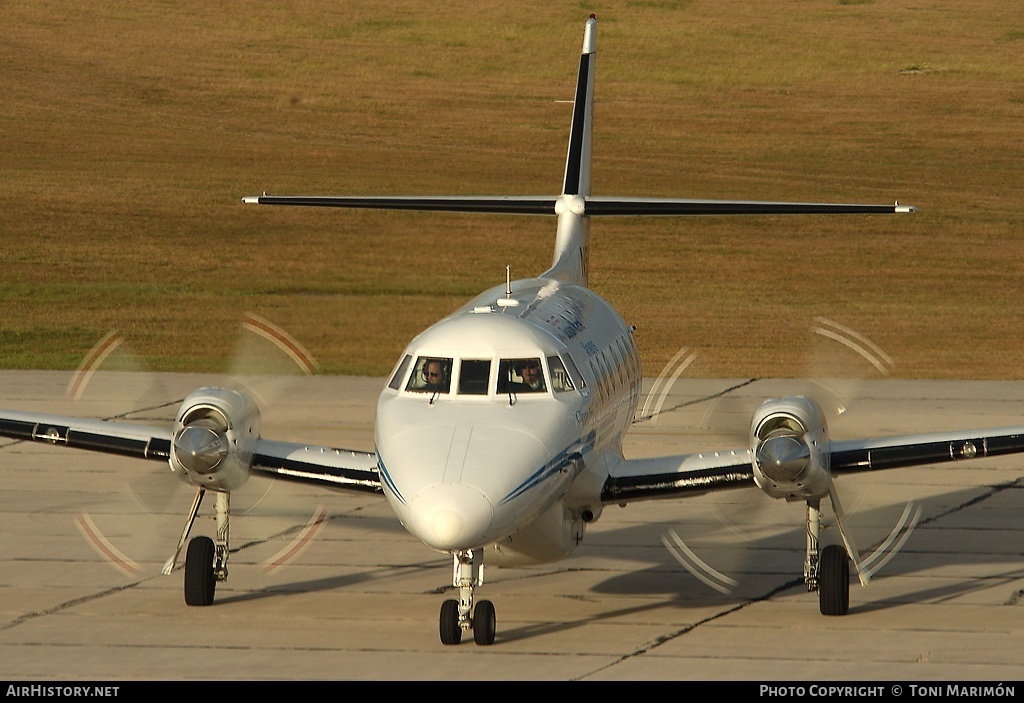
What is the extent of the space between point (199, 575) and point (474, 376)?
3.62 m

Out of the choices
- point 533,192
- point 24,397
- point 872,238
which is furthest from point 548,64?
point 24,397

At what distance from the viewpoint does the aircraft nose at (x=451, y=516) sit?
12758mm

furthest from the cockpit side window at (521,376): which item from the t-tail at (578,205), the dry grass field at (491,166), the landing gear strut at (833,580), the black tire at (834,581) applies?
the dry grass field at (491,166)

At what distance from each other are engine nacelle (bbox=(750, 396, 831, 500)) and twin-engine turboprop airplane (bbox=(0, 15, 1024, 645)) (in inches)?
0.5

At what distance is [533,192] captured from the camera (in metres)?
61.7

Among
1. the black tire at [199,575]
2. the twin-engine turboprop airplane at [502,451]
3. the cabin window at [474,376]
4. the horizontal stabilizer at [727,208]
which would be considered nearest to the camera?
the twin-engine turboprop airplane at [502,451]

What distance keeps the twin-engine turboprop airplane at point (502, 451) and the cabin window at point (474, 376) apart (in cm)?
1

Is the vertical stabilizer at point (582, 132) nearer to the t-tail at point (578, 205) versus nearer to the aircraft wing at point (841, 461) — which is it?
the t-tail at point (578, 205)

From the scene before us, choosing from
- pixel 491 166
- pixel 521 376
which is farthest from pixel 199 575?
pixel 491 166

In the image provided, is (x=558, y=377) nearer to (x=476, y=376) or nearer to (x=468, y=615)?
(x=476, y=376)

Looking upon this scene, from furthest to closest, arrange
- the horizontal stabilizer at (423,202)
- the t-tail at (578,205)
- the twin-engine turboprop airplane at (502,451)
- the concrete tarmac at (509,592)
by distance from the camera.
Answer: the horizontal stabilizer at (423,202) → the t-tail at (578,205) → the concrete tarmac at (509,592) → the twin-engine turboprop airplane at (502,451)

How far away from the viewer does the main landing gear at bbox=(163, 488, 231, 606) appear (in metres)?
15.9

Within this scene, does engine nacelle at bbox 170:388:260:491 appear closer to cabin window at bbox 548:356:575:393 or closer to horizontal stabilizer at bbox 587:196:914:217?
cabin window at bbox 548:356:575:393

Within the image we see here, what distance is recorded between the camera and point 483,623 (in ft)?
46.3
